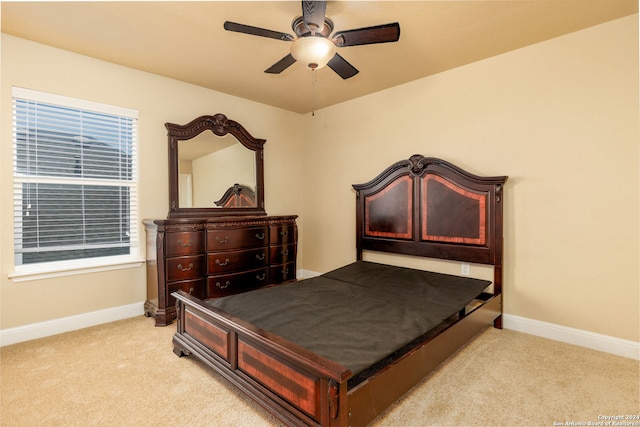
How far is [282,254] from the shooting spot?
400 centimetres

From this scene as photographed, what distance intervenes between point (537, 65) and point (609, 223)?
4.81ft

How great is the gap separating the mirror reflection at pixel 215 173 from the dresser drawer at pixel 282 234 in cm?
58

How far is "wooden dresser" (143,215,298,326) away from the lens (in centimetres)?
305

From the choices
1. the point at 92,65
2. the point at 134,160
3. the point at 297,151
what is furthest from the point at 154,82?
the point at 297,151

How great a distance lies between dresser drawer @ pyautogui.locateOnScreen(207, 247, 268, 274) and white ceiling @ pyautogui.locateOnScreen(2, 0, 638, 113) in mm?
1967

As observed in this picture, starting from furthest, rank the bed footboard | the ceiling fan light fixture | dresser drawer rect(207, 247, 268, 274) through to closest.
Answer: dresser drawer rect(207, 247, 268, 274), the ceiling fan light fixture, the bed footboard

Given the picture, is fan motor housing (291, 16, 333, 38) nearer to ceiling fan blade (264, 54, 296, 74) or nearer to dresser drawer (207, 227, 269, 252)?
ceiling fan blade (264, 54, 296, 74)

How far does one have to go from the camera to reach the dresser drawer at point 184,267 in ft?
10.1

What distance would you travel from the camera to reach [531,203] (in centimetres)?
284

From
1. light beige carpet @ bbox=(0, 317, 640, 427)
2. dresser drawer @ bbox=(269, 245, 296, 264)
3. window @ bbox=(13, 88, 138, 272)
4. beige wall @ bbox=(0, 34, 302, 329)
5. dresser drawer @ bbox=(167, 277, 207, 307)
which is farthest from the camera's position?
dresser drawer @ bbox=(269, 245, 296, 264)

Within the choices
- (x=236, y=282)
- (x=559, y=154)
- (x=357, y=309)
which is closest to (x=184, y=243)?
(x=236, y=282)

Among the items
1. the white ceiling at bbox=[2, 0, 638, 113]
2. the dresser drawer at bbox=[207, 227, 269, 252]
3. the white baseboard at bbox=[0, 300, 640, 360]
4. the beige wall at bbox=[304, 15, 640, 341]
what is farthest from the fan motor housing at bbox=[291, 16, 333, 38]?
the white baseboard at bbox=[0, 300, 640, 360]

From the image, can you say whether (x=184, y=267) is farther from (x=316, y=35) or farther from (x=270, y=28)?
(x=316, y=35)

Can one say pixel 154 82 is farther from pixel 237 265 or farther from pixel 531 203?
pixel 531 203
